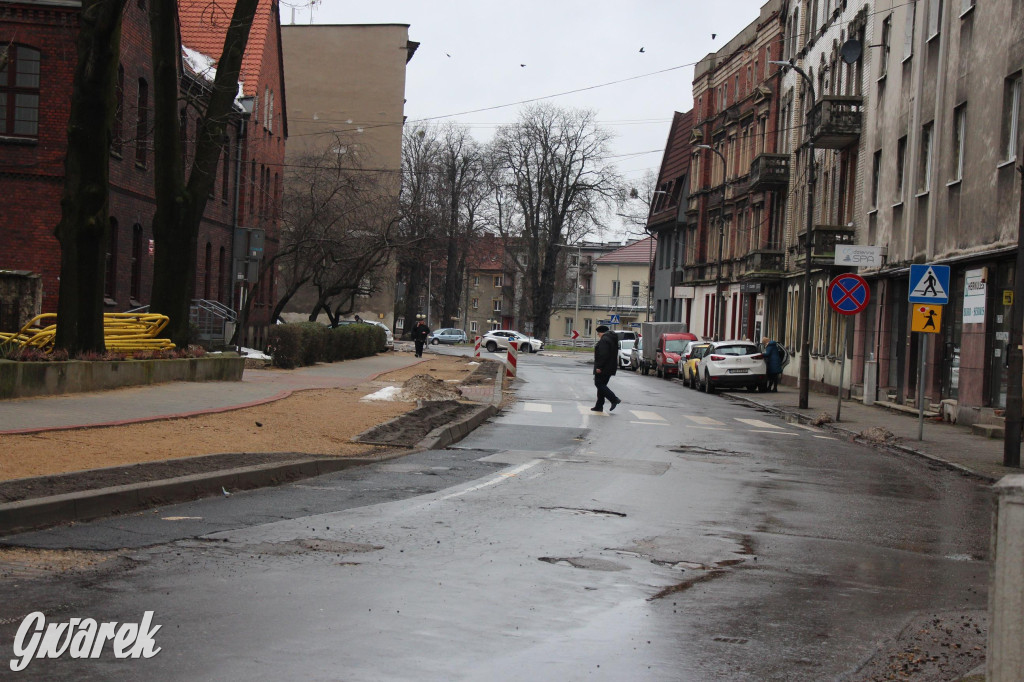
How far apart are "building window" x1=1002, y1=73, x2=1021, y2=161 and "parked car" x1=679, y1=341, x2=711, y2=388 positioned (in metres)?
17.4

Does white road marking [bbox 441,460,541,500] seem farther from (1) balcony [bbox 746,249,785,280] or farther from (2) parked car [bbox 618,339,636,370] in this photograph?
(2) parked car [bbox 618,339,636,370]

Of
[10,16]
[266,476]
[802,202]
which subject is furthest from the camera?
[802,202]

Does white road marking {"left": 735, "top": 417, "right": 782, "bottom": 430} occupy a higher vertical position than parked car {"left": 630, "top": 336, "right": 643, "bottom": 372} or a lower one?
lower

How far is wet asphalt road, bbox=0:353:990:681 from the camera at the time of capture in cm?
553

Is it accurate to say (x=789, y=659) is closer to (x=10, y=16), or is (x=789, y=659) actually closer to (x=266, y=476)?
(x=266, y=476)

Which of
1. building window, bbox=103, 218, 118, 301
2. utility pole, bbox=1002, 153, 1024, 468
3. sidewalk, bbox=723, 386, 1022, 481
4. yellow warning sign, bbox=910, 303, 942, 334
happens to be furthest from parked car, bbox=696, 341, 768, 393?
utility pole, bbox=1002, 153, 1024, 468

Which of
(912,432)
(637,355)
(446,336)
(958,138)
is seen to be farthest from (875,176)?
(446,336)

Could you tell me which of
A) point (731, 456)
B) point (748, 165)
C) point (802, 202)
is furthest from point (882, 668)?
point (748, 165)

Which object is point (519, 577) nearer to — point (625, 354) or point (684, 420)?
point (684, 420)

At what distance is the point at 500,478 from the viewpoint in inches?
509

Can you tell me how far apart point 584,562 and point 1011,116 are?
62.0 feet

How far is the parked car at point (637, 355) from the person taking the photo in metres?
57.2

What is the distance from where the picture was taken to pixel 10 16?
93.6 feet

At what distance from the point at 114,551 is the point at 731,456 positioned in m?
11.1
